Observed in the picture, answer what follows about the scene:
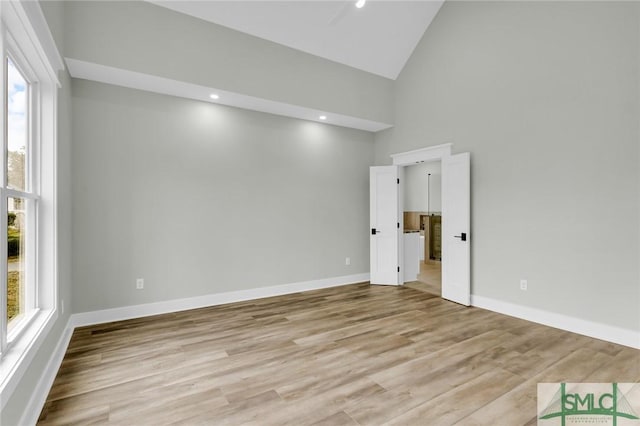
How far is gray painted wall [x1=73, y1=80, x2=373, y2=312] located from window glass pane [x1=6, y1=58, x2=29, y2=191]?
4.45 ft

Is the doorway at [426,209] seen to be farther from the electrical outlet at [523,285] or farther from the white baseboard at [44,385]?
the white baseboard at [44,385]

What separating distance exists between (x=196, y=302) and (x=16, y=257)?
7.67 feet

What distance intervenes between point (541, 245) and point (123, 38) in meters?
5.31

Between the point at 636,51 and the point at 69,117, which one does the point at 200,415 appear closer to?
the point at 69,117

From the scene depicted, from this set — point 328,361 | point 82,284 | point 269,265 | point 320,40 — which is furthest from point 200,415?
point 320,40

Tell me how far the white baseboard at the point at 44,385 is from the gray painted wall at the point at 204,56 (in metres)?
2.83

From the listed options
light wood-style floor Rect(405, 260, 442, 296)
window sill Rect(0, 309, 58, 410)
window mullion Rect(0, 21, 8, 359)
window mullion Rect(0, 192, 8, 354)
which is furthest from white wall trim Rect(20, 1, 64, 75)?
light wood-style floor Rect(405, 260, 442, 296)

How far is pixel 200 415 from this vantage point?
6.79 feet

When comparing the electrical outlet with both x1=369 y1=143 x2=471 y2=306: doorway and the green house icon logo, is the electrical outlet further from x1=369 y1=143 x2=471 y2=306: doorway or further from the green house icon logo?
the green house icon logo

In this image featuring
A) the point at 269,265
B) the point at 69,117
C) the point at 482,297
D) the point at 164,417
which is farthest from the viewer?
the point at 269,265

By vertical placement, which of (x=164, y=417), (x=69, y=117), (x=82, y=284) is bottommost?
(x=164, y=417)

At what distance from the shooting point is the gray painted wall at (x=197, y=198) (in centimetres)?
375

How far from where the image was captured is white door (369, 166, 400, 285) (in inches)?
222

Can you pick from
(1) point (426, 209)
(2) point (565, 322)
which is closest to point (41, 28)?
(2) point (565, 322)
